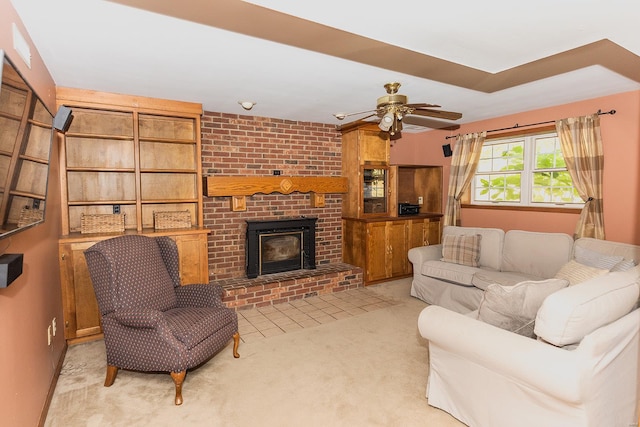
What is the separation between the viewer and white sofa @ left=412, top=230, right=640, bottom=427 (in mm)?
1602

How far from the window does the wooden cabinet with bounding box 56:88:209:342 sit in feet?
13.2

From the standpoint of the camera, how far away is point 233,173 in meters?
4.60

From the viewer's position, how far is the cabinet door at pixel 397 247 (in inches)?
203

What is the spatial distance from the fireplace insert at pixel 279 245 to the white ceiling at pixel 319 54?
1675mm

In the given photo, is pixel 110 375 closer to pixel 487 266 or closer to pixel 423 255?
pixel 423 255

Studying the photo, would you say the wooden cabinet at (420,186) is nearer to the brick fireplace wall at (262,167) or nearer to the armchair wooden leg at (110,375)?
the brick fireplace wall at (262,167)

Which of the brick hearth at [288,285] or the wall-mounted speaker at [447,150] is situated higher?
the wall-mounted speaker at [447,150]

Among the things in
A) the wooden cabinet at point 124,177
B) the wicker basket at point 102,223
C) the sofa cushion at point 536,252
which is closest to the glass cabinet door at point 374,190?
the sofa cushion at point 536,252

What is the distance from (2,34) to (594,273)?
4024 mm

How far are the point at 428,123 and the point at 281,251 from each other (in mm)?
2848

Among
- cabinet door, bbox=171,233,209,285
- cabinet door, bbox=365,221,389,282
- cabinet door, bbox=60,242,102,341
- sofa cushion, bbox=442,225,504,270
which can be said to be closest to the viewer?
cabinet door, bbox=60,242,102,341

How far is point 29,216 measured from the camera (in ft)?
5.57

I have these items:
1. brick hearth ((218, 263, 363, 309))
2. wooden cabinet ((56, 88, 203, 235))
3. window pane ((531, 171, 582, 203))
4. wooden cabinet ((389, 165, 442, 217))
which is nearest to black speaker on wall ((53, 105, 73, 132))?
wooden cabinet ((56, 88, 203, 235))

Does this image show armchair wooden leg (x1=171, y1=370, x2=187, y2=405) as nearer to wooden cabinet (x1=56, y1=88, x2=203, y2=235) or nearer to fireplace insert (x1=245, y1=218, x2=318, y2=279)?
wooden cabinet (x1=56, y1=88, x2=203, y2=235)
